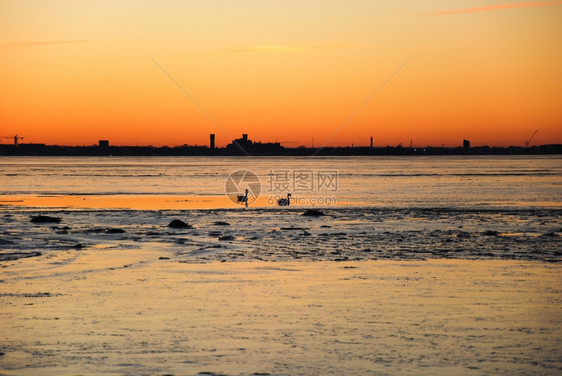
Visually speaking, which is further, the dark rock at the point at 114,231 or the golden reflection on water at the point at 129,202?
the golden reflection on water at the point at 129,202

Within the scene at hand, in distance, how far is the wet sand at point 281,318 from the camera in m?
9.48

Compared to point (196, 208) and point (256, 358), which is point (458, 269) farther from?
point (196, 208)

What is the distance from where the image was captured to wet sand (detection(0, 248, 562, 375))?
9.48 metres

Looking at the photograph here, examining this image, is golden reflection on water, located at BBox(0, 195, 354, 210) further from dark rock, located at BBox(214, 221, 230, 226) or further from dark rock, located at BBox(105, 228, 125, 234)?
dark rock, located at BBox(105, 228, 125, 234)

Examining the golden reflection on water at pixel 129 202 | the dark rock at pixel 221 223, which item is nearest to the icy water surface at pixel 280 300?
the dark rock at pixel 221 223

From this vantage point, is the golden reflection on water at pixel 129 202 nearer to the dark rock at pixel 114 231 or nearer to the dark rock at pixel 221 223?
the dark rock at pixel 221 223

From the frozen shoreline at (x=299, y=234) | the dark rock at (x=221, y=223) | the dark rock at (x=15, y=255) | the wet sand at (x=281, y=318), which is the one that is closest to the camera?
the wet sand at (x=281, y=318)

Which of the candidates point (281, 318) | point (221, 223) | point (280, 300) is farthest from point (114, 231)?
point (281, 318)

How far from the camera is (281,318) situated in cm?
1195

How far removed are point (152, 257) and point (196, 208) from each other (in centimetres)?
2100

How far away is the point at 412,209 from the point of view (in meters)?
38.4

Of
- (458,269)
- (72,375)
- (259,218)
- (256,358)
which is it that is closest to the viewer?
(72,375)

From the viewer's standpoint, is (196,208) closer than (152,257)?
No

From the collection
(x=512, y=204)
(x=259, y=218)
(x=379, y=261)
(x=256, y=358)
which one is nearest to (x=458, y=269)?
(x=379, y=261)
